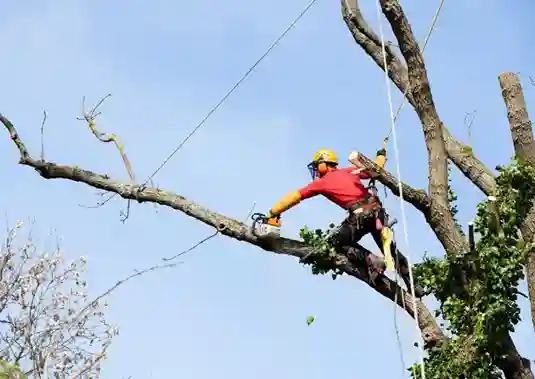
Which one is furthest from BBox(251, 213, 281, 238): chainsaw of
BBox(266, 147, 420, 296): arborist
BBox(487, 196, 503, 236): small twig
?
BBox(487, 196, 503, 236): small twig

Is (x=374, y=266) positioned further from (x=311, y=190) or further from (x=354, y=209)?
(x=311, y=190)

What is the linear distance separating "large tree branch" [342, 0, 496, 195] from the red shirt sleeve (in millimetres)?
999

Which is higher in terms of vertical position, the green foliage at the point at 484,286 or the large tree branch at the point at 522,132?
the large tree branch at the point at 522,132

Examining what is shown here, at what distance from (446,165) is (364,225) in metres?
0.81

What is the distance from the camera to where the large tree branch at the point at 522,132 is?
605 centimetres

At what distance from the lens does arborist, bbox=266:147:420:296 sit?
19.8ft

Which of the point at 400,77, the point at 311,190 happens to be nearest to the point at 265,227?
the point at 311,190

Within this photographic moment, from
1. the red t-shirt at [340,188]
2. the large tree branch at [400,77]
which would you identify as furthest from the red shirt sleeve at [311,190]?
the large tree branch at [400,77]

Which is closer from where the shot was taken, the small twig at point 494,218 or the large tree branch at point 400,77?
the small twig at point 494,218

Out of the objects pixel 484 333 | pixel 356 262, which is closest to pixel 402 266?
pixel 356 262

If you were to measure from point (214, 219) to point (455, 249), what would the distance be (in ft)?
5.25

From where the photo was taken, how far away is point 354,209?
604cm

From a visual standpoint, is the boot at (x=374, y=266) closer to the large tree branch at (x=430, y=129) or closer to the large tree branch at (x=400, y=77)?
the large tree branch at (x=430, y=129)

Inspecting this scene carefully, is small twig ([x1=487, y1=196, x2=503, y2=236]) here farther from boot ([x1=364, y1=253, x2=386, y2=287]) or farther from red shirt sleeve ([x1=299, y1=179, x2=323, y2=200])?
red shirt sleeve ([x1=299, y1=179, x2=323, y2=200])
